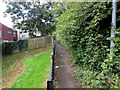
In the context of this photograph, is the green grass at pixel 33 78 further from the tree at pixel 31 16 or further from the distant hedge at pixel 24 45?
the tree at pixel 31 16

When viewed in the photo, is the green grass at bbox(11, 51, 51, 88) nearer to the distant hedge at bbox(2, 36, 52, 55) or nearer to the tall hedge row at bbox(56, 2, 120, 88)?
the tall hedge row at bbox(56, 2, 120, 88)

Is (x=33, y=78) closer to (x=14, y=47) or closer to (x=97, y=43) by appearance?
(x=97, y=43)

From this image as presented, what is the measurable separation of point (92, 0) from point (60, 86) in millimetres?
3345

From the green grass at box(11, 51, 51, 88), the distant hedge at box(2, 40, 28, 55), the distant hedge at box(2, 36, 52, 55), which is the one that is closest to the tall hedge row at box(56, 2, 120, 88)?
the green grass at box(11, 51, 51, 88)

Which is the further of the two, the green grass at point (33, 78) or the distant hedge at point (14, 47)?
the distant hedge at point (14, 47)

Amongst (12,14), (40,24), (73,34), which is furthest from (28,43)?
(73,34)

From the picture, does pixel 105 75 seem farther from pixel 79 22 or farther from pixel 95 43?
pixel 79 22

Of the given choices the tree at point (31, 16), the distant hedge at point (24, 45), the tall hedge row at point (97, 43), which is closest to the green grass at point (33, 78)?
the tall hedge row at point (97, 43)

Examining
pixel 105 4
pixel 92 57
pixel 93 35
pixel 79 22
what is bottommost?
pixel 92 57

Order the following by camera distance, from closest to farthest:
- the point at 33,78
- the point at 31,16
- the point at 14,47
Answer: the point at 33,78, the point at 14,47, the point at 31,16

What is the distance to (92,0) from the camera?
3.12 m

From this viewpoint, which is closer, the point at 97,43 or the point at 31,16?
the point at 97,43

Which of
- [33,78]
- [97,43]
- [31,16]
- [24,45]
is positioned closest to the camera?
[97,43]

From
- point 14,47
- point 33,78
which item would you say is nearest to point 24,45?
point 14,47
